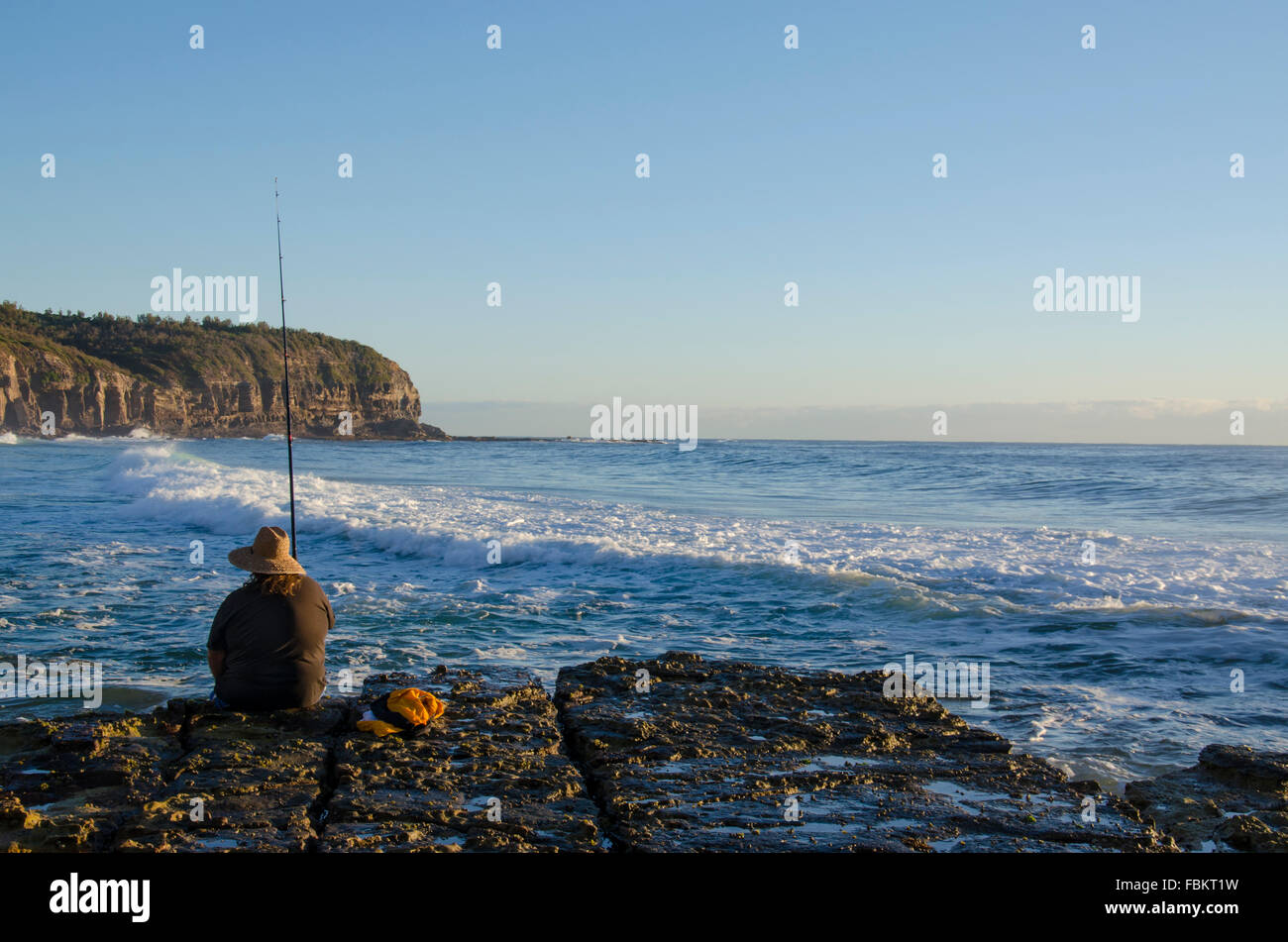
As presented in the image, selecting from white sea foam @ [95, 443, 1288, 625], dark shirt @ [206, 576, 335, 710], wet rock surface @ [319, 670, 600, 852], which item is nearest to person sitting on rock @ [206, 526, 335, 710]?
dark shirt @ [206, 576, 335, 710]

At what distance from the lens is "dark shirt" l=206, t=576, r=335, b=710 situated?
5188mm

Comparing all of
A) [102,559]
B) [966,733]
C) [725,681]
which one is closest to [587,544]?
[102,559]

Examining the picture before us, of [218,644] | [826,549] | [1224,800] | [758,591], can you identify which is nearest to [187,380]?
[826,549]

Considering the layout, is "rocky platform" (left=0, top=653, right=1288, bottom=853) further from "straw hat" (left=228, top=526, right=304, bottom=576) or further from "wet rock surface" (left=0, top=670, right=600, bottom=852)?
"straw hat" (left=228, top=526, right=304, bottom=576)

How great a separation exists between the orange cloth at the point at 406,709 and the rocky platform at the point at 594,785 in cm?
13

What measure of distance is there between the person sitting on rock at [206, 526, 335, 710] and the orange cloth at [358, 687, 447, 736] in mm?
565

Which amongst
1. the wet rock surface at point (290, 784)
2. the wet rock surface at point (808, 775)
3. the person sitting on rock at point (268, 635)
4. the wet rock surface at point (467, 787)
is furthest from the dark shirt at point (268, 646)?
the wet rock surface at point (808, 775)

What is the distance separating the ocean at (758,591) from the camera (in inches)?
275

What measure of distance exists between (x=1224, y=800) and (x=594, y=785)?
10.8 ft

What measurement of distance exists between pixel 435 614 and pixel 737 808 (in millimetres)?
6242

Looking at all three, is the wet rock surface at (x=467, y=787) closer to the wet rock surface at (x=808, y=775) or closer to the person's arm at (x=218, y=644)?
the wet rock surface at (x=808, y=775)

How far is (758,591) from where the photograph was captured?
11102 millimetres

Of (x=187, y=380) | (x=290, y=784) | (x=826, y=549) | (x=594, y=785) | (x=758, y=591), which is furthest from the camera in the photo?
(x=187, y=380)

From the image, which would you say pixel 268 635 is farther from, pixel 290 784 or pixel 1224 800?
pixel 1224 800
